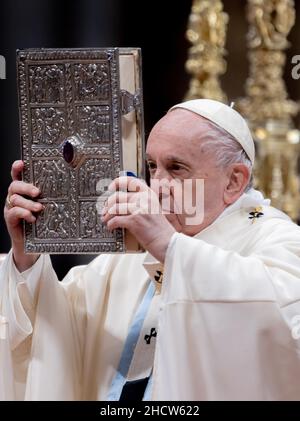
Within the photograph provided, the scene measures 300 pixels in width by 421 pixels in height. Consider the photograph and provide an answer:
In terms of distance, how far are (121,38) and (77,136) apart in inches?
133

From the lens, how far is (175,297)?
2.11 meters

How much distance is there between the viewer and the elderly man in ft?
6.89

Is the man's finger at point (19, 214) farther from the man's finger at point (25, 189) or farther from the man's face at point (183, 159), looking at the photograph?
the man's face at point (183, 159)

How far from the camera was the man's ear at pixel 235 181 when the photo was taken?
2.38 meters

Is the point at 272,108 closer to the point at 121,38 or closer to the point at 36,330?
the point at 121,38

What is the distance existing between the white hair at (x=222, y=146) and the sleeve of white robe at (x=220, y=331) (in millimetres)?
298

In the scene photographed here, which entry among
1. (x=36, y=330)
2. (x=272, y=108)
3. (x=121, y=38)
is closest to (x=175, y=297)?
(x=36, y=330)

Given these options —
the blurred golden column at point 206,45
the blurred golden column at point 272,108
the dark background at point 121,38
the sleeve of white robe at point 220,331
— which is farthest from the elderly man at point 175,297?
the blurred golden column at point 206,45

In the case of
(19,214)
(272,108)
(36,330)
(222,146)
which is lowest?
(36,330)

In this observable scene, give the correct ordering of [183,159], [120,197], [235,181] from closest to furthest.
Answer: [120,197] < [183,159] < [235,181]

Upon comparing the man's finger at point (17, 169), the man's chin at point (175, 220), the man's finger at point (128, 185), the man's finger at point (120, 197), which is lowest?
the man's chin at point (175, 220)

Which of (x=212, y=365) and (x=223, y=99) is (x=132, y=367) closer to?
(x=212, y=365)

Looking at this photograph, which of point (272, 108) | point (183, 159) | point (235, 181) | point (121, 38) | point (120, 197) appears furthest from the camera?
point (121, 38)

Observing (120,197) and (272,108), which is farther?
(272,108)
